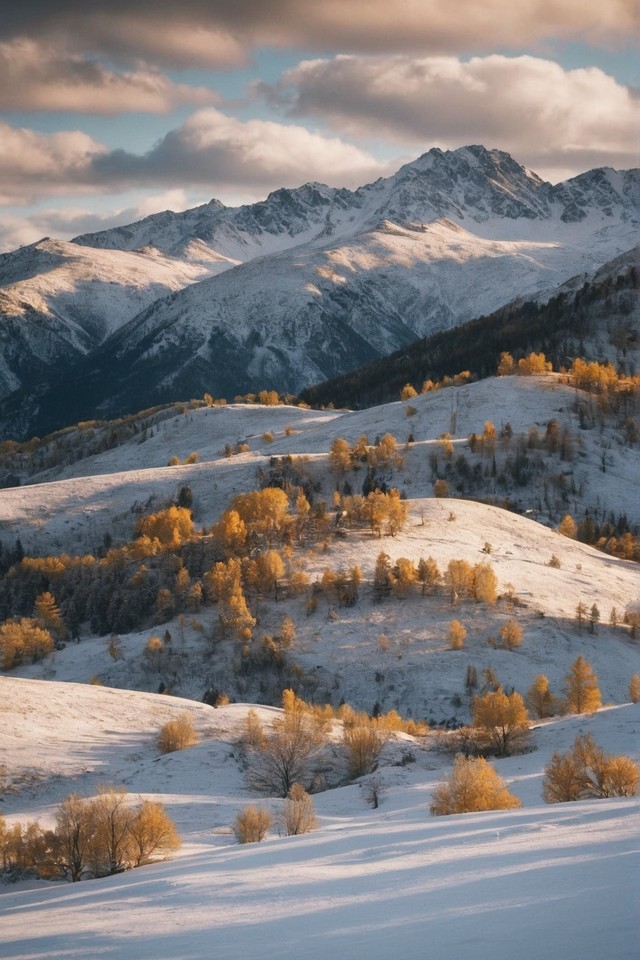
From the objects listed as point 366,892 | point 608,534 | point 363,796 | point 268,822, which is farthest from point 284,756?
point 608,534

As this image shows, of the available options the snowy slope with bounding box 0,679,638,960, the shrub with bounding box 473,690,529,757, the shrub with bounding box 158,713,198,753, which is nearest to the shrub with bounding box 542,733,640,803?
the snowy slope with bounding box 0,679,638,960

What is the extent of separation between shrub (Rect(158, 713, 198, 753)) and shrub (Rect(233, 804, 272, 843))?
55.4ft

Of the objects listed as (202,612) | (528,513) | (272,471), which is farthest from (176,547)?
(528,513)

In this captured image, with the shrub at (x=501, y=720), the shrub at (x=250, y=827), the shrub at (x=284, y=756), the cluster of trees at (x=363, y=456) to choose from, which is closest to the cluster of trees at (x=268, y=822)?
the shrub at (x=250, y=827)

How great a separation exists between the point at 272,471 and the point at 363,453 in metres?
16.8

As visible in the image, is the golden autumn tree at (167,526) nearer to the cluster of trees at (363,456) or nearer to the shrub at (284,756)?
the cluster of trees at (363,456)

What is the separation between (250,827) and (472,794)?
416 inches

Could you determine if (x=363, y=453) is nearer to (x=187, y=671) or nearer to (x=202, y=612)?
(x=202, y=612)

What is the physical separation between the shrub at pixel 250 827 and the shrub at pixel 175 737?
1688cm

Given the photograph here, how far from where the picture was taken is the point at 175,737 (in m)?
60.7

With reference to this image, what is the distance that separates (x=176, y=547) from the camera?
119688 mm

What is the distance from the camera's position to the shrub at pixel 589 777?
140 ft

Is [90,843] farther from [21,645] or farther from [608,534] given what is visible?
[608,534]

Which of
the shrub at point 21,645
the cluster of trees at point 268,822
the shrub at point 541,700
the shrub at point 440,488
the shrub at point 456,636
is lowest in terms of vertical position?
the shrub at point 541,700
